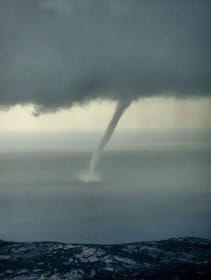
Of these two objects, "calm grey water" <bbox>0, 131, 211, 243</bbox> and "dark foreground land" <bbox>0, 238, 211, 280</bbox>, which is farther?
"calm grey water" <bbox>0, 131, 211, 243</bbox>

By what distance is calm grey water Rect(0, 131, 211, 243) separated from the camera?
6.26m

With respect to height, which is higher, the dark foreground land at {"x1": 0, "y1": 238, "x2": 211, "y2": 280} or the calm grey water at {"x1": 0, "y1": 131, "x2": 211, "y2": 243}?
the calm grey water at {"x1": 0, "y1": 131, "x2": 211, "y2": 243}

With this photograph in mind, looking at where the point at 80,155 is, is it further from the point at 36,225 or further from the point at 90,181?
the point at 36,225

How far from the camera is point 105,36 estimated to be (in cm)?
625

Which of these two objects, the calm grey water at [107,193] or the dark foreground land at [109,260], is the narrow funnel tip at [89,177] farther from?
the dark foreground land at [109,260]

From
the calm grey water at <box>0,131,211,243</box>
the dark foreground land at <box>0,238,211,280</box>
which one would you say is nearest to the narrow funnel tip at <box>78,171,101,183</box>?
the calm grey water at <box>0,131,211,243</box>

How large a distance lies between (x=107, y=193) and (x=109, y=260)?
0.71 meters

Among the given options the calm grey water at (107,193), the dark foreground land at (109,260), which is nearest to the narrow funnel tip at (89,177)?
the calm grey water at (107,193)

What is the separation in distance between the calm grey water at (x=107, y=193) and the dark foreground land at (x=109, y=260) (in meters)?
0.11

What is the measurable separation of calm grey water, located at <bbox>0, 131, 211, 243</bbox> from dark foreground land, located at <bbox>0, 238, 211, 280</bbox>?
0.11 meters

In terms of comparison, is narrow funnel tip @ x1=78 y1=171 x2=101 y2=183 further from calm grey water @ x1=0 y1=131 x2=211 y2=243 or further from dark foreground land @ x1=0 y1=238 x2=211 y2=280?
dark foreground land @ x1=0 y1=238 x2=211 y2=280

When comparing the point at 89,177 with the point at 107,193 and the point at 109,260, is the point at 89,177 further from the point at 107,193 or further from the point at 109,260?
the point at 109,260

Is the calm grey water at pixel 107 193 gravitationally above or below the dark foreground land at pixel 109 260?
above

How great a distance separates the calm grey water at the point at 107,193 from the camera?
6258 mm
